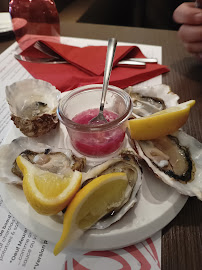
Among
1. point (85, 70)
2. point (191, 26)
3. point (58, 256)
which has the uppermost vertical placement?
point (191, 26)

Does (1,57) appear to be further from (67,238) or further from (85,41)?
(67,238)

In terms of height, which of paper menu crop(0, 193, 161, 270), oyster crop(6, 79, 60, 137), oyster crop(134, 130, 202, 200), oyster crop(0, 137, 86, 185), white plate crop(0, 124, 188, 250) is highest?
oyster crop(6, 79, 60, 137)

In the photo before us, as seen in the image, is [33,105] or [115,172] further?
[33,105]

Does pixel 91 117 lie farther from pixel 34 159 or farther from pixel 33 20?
pixel 33 20

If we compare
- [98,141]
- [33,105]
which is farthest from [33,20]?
[98,141]

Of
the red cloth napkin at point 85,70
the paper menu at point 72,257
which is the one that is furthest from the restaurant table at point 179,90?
the red cloth napkin at point 85,70

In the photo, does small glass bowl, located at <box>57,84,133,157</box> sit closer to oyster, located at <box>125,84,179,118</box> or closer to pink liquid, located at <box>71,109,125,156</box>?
pink liquid, located at <box>71,109,125,156</box>

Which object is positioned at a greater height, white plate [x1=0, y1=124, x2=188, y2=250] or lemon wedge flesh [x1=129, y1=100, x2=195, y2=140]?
lemon wedge flesh [x1=129, y1=100, x2=195, y2=140]

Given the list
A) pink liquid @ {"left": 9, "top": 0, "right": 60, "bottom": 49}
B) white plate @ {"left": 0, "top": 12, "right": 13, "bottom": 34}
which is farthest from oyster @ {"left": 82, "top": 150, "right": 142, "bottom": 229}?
white plate @ {"left": 0, "top": 12, "right": 13, "bottom": 34}
